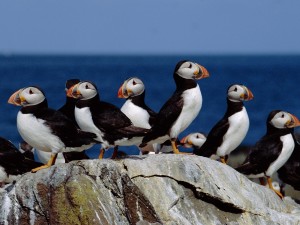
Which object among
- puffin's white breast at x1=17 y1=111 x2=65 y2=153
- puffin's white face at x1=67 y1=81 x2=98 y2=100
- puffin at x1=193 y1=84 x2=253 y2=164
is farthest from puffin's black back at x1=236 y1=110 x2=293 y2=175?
puffin's white breast at x1=17 y1=111 x2=65 y2=153

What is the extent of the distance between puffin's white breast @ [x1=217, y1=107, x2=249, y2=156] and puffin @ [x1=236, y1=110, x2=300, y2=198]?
409 mm

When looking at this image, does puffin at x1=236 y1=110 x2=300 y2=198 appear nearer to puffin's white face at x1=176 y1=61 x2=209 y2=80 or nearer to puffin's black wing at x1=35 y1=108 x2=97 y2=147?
puffin's white face at x1=176 y1=61 x2=209 y2=80

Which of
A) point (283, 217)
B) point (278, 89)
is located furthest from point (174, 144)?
point (278, 89)

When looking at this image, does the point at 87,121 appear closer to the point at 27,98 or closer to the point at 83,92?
the point at 83,92

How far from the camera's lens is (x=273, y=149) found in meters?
11.4

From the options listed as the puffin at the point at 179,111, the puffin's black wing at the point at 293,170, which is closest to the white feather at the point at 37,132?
the puffin at the point at 179,111

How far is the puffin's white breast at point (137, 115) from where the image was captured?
36.7 feet

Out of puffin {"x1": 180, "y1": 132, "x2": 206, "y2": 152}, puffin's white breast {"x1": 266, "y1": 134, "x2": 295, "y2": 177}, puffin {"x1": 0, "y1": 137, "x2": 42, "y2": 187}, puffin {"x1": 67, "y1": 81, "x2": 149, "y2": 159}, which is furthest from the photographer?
puffin {"x1": 180, "y1": 132, "x2": 206, "y2": 152}

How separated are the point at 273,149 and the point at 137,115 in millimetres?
1685

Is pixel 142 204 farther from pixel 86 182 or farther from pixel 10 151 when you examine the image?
pixel 10 151

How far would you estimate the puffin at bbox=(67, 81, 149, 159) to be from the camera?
9883 mm

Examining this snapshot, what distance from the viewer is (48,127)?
9641 millimetres

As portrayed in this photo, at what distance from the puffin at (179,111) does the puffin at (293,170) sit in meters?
2.16

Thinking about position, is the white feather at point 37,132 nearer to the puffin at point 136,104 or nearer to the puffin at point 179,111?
the puffin at point 179,111
